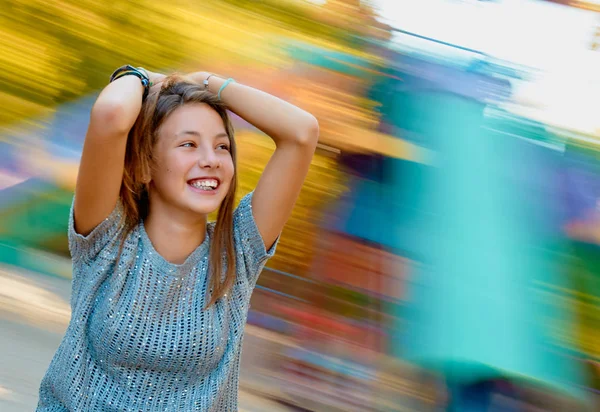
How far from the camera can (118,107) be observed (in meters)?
1.24

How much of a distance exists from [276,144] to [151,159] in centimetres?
26

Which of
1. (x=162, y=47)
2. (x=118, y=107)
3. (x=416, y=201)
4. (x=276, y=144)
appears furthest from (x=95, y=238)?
(x=162, y=47)

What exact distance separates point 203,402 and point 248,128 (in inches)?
62.8

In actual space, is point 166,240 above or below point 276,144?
below

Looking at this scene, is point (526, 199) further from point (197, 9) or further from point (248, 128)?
point (197, 9)

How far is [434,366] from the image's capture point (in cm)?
252

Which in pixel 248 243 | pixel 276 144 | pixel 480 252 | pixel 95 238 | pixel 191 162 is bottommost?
pixel 95 238

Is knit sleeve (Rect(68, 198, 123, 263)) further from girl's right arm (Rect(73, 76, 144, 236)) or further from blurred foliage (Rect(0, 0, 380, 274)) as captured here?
blurred foliage (Rect(0, 0, 380, 274))

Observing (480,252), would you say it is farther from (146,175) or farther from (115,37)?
(115,37)

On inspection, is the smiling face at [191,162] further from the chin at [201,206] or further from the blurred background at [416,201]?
the blurred background at [416,201]

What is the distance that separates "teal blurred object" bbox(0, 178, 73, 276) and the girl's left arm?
181 cm

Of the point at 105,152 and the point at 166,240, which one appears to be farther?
the point at 166,240

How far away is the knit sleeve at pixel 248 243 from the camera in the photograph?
1450mm

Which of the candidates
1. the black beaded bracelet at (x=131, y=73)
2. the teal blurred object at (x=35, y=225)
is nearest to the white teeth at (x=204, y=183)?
the black beaded bracelet at (x=131, y=73)
